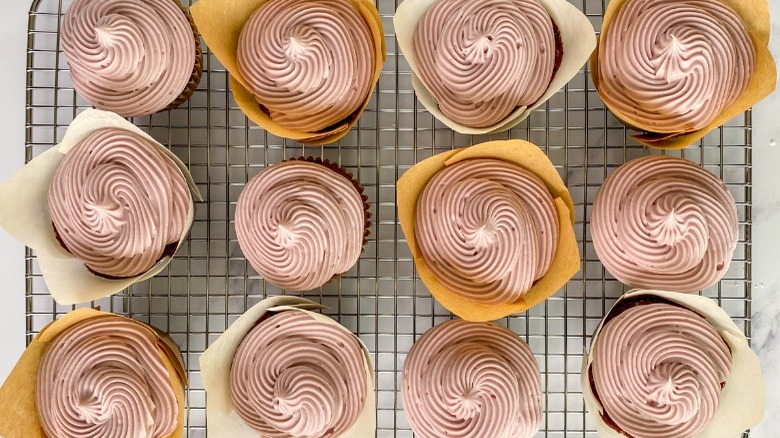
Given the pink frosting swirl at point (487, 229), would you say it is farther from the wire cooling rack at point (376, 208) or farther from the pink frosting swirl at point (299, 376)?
the pink frosting swirl at point (299, 376)

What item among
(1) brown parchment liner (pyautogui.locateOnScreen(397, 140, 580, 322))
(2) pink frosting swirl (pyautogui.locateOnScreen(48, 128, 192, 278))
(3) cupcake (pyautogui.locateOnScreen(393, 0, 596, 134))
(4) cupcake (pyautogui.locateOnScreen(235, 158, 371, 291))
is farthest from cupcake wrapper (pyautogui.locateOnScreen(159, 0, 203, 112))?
(1) brown parchment liner (pyautogui.locateOnScreen(397, 140, 580, 322))

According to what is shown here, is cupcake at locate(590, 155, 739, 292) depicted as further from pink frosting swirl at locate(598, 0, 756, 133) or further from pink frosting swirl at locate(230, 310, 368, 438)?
pink frosting swirl at locate(230, 310, 368, 438)

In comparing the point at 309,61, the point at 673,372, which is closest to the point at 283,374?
the point at 309,61

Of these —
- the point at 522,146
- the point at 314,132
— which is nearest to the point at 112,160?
the point at 314,132

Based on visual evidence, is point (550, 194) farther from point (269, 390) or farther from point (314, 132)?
point (269, 390)

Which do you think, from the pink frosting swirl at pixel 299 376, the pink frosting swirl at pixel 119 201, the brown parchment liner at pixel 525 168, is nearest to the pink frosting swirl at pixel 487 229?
the brown parchment liner at pixel 525 168

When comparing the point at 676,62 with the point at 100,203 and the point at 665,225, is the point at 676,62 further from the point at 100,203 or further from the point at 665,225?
the point at 100,203
